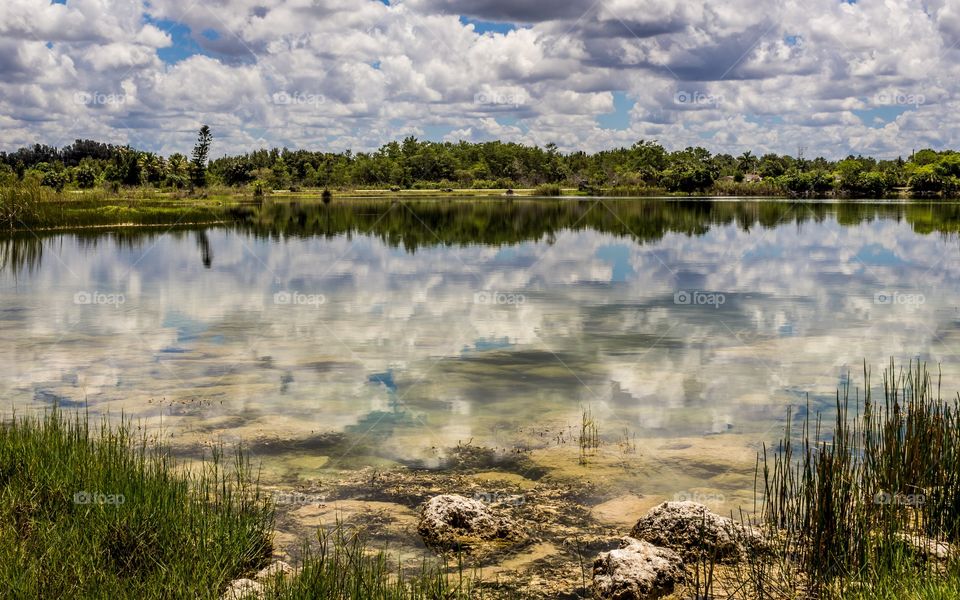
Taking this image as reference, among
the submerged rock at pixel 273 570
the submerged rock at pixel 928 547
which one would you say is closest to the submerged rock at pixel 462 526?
the submerged rock at pixel 273 570

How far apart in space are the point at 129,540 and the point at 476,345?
1261cm

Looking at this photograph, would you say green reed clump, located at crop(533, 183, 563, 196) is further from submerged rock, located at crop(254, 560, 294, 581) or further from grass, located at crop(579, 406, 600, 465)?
submerged rock, located at crop(254, 560, 294, 581)

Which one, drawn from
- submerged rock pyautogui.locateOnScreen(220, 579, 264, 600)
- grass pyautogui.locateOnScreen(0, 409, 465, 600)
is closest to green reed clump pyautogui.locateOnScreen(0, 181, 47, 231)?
grass pyautogui.locateOnScreen(0, 409, 465, 600)

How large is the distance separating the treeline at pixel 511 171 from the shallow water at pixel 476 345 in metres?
86.0

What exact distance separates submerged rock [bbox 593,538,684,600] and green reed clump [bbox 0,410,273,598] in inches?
140

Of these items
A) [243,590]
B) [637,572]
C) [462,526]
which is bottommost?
[462,526]

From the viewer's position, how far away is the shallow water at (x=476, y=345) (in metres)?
13.0

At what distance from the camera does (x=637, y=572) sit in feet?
25.7

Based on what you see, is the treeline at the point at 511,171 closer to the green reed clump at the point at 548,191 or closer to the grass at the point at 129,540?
the green reed clump at the point at 548,191

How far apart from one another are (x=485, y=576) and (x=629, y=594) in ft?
5.07

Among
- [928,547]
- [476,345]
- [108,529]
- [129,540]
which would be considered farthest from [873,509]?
[476,345]

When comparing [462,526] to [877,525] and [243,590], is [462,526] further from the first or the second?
[877,525]

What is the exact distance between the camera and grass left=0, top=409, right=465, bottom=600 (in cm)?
666

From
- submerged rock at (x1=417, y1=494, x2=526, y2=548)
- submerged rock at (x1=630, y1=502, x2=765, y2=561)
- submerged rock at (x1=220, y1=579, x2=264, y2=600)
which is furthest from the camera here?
submerged rock at (x1=417, y1=494, x2=526, y2=548)
